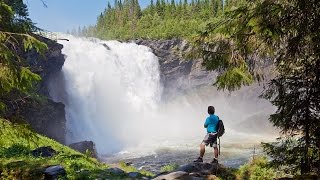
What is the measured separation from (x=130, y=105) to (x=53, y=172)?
49.7m

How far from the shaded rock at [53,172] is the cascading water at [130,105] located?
1000 inches

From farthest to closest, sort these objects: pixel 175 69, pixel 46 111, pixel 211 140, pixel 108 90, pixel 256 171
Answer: pixel 175 69
pixel 108 90
pixel 46 111
pixel 256 171
pixel 211 140

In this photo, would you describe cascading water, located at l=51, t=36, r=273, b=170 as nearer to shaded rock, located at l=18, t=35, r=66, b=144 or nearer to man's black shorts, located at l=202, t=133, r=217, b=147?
shaded rock, located at l=18, t=35, r=66, b=144

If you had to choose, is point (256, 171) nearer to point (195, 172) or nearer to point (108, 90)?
point (195, 172)

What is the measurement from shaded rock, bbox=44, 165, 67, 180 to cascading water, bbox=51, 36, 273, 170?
25399mm

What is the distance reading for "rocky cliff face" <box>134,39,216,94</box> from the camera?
70688mm

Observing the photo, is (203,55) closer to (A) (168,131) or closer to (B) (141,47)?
(A) (168,131)

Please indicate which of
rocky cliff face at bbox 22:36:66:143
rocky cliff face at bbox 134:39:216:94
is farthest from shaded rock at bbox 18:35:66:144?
rocky cliff face at bbox 134:39:216:94

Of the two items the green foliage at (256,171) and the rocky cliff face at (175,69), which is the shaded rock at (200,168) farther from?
the rocky cliff face at (175,69)

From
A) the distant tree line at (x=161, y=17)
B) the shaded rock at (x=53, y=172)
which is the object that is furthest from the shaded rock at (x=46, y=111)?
the distant tree line at (x=161, y=17)

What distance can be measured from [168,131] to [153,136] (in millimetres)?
5197

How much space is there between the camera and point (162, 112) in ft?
216

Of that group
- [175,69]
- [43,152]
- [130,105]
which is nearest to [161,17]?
[175,69]

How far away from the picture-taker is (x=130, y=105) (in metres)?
60.3
